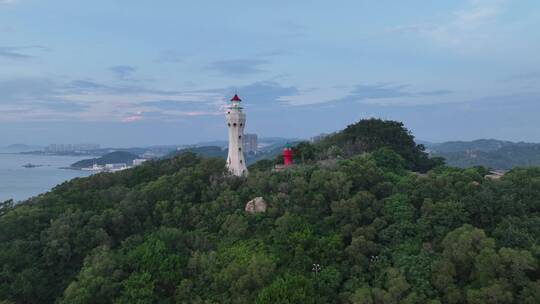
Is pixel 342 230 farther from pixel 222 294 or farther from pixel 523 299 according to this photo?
pixel 523 299

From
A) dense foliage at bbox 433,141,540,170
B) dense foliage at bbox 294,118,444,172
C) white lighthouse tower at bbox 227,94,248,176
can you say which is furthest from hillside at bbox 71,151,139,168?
white lighthouse tower at bbox 227,94,248,176

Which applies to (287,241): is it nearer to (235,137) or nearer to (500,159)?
(235,137)

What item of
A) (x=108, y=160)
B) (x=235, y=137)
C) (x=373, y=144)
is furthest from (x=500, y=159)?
(x=108, y=160)

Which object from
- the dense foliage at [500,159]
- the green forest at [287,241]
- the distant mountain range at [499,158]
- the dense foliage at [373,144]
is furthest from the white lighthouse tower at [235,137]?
the dense foliage at [500,159]

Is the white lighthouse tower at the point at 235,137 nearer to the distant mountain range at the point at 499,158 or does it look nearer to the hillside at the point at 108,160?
the distant mountain range at the point at 499,158

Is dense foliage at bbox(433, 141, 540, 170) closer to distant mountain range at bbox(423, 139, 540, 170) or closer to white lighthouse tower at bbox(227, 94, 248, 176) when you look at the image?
distant mountain range at bbox(423, 139, 540, 170)

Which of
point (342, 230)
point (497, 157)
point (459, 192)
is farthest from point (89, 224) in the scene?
→ point (497, 157)

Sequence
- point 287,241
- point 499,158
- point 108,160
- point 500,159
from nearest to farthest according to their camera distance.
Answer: point 287,241, point 500,159, point 499,158, point 108,160
